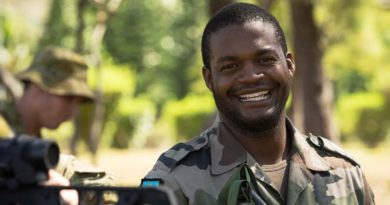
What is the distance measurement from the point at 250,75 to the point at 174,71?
3273 cm

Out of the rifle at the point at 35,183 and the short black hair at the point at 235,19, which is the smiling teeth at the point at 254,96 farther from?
the rifle at the point at 35,183

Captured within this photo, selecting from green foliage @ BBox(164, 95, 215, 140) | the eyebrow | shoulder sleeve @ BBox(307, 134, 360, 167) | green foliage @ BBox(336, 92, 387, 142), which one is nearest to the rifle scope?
the eyebrow

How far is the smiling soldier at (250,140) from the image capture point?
2.74 metres

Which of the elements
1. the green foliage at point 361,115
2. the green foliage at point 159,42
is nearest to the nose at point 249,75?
the green foliage at point 361,115

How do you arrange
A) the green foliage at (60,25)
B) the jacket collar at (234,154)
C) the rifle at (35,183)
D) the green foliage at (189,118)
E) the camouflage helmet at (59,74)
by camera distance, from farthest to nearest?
the green foliage at (60,25) → the green foliage at (189,118) → the camouflage helmet at (59,74) → the jacket collar at (234,154) → the rifle at (35,183)

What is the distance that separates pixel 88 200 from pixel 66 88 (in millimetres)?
2916

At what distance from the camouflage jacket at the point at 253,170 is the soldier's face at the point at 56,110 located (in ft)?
5.90

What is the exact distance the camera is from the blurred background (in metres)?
15.5

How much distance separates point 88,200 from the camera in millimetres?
2189

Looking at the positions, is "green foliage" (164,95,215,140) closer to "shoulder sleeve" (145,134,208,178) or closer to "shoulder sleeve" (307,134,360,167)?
"shoulder sleeve" (307,134,360,167)

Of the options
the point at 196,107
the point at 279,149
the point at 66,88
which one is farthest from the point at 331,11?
the point at 279,149

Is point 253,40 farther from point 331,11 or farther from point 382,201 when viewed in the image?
point 331,11

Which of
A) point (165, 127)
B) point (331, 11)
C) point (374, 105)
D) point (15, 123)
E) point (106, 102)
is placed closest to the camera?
point (15, 123)

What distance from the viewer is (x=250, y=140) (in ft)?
9.39
